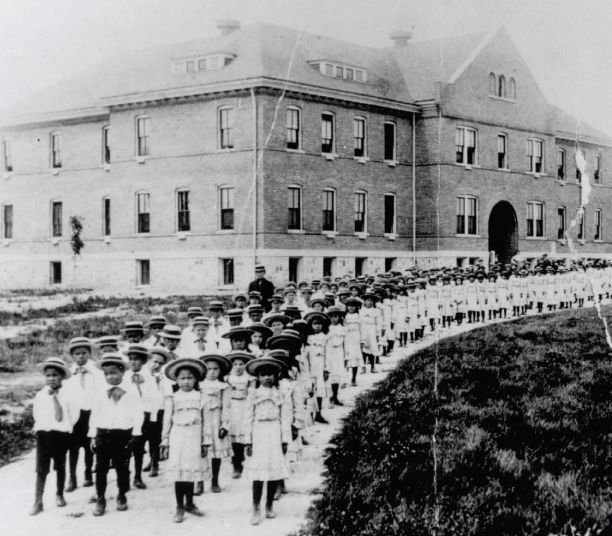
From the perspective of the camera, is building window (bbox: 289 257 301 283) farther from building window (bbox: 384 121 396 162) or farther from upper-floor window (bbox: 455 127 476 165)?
upper-floor window (bbox: 455 127 476 165)

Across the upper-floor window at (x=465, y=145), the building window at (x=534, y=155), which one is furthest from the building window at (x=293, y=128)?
the building window at (x=534, y=155)

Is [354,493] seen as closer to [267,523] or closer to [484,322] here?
[267,523]

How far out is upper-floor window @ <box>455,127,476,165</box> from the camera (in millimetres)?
39875

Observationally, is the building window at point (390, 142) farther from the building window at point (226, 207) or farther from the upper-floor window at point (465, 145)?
the building window at point (226, 207)

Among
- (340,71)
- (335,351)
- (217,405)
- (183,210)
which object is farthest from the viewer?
(340,71)

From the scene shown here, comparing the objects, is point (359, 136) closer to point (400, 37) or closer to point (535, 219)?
point (400, 37)

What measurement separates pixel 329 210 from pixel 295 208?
2.06 m

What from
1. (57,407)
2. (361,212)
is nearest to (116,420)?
(57,407)

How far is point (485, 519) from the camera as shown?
7566 mm

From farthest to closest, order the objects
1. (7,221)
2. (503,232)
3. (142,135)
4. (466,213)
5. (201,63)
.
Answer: (503,232), (7,221), (466,213), (142,135), (201,63)

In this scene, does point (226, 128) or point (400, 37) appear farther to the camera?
point (400, 37)

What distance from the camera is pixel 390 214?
38.8 meters

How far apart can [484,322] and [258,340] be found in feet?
53.7

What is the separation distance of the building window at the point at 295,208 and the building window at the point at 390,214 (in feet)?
18.7
